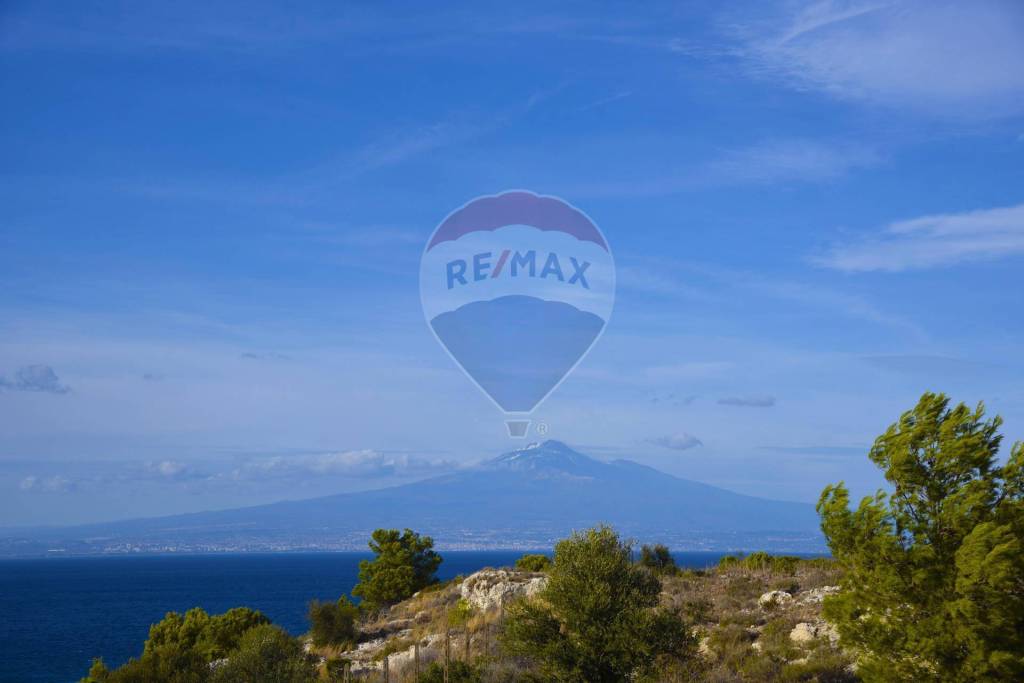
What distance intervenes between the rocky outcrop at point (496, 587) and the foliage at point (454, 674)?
9.97 meters

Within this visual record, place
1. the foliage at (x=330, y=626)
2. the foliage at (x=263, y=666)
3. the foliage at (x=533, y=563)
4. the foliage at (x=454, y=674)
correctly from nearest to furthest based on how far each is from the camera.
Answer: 1. the foliage at (x=454, y=674)
2. the foliage at (x=263, y=666)
3. the foliage at (x=330, y=626)
4. the foliage at (x=533, y=563)

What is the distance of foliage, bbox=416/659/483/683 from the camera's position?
2514cm

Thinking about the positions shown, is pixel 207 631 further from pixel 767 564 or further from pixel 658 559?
pixel 767 564

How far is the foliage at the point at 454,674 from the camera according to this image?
25.1 m

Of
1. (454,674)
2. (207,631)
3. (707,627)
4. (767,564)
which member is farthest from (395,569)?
(454,674)

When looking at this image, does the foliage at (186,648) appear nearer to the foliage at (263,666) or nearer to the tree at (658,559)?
the foliage at (263,666)

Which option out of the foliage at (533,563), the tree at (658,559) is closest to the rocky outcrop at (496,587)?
the foliage at (533,563)

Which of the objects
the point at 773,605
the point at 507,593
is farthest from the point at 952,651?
the point at 507,593

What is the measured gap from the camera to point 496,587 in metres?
39.6

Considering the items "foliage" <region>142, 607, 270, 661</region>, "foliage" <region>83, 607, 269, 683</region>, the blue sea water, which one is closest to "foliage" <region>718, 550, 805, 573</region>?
the blue sea water

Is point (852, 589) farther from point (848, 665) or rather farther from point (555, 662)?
point (555, 662)

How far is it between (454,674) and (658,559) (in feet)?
73.6

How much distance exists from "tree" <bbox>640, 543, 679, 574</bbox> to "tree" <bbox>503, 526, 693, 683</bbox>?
16761 mm

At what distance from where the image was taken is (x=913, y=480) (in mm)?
19859
